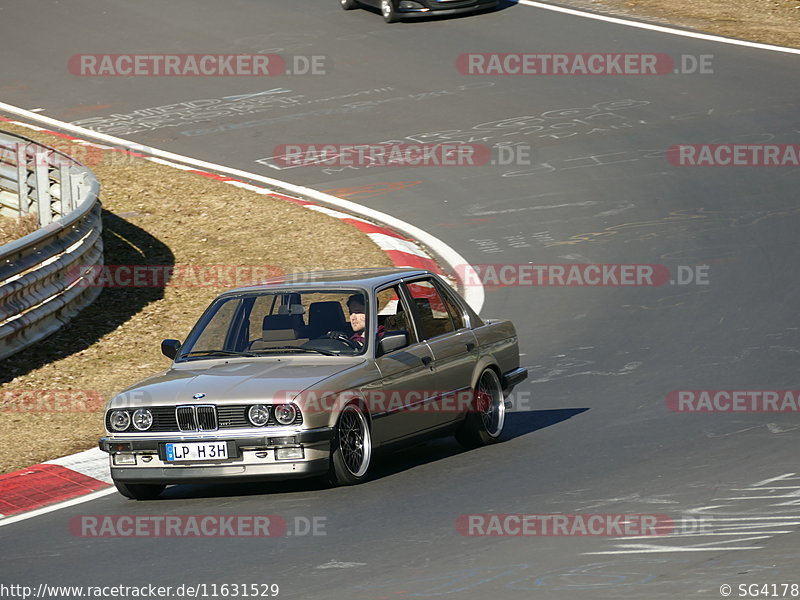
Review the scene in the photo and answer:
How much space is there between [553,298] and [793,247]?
10.4 feet

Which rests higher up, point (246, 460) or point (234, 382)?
point (234, 382)

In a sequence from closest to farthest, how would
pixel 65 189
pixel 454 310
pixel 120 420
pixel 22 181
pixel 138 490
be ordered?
1. pixel 120 420
2. pixel 138 490
3. pixel 454 310
4. pixel 65 189
5. pixel 22 181

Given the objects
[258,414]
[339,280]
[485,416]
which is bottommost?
[485,416]

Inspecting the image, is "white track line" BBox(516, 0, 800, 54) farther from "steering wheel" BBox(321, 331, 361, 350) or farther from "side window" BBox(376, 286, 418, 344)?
"steering wheel" BBox(321, 331, 361, 350)

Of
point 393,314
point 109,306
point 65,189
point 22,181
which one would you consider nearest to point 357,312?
point 393,314

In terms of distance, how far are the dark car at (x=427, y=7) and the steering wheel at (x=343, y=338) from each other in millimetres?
19990

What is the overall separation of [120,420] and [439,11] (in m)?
21.0

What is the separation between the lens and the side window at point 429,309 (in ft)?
34.3

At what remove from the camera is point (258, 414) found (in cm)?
888

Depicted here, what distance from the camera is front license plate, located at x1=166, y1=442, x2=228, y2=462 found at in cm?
891

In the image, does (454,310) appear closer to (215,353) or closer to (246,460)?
(215,353)

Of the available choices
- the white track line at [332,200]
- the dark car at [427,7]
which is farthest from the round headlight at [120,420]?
the dark car at [427,7]

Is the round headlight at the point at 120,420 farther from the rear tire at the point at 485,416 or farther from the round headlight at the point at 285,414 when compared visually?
the rear tire at the point at 485,416

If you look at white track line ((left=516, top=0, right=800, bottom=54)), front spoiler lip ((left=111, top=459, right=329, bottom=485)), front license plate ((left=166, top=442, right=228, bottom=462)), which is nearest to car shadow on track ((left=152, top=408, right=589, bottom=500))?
front spoiler lip ((left=111, top=459, right=329, bottom=485))
